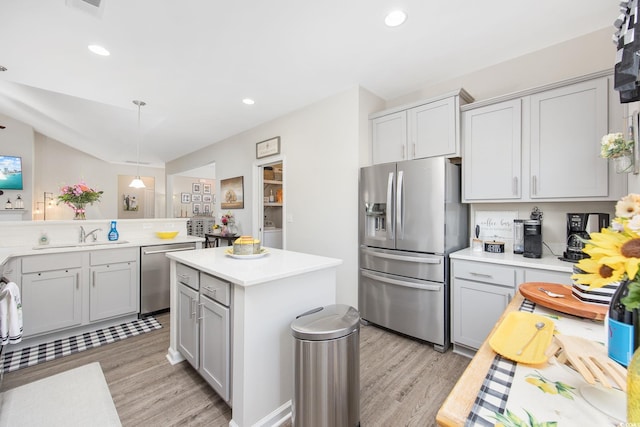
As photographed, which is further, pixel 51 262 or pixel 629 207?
pixel 51 262

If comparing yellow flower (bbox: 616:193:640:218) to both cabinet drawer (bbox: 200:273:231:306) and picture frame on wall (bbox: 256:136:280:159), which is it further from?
picture frame on wall (bbox: 256:136:280:159)

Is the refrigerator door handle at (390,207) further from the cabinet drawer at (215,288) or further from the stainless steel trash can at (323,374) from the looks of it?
the cabinet drawer at (215,288)

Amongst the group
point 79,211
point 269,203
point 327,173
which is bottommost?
point 79,211

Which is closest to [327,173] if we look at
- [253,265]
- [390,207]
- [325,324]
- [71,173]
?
[390,207]

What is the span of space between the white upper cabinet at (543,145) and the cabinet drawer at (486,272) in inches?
24.8

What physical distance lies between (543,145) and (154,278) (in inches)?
167

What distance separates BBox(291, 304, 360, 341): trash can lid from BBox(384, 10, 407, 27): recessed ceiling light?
6.88 feet

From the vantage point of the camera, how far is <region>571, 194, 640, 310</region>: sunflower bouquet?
1.67 feet

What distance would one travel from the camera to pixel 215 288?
66.8 inches

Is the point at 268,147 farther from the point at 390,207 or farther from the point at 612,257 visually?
the point at 612,257

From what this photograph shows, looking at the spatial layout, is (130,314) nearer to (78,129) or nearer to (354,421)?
(354,421)

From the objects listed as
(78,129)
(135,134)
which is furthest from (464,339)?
(78,129)

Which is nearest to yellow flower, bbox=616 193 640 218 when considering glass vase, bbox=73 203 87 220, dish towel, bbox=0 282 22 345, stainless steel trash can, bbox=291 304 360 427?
stainless steel trash can, bbox=291 304 360 427

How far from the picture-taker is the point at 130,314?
3.10m
